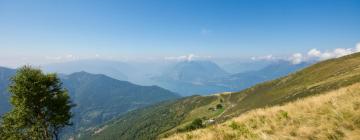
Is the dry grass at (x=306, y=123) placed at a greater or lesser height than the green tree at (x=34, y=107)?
greater

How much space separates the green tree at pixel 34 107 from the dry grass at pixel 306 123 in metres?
31.5

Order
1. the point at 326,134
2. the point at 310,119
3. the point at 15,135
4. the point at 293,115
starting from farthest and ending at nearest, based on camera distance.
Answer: the point at 15,135
the point at 293,115
the point at 310,119
the point at 326,134

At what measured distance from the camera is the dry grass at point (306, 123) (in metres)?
8.52

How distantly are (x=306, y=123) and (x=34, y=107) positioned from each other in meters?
37.1

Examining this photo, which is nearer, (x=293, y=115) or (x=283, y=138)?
(x=283, y=138)

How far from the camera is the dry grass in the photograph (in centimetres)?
852

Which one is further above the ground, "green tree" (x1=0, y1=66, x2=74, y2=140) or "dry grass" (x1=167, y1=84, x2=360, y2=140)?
"dry grass" (x1=167, y1=84, x2=360, y2=140)

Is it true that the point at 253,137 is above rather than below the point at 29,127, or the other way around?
above

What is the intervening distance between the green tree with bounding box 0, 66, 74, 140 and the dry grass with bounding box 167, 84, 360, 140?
103 feet

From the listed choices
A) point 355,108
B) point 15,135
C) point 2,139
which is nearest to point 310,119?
point 355,108

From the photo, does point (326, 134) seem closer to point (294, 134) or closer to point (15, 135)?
point (294, 134)

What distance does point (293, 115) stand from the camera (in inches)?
444

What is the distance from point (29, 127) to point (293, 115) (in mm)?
37975

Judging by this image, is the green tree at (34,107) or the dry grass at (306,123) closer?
the dry grass at (306,123)
